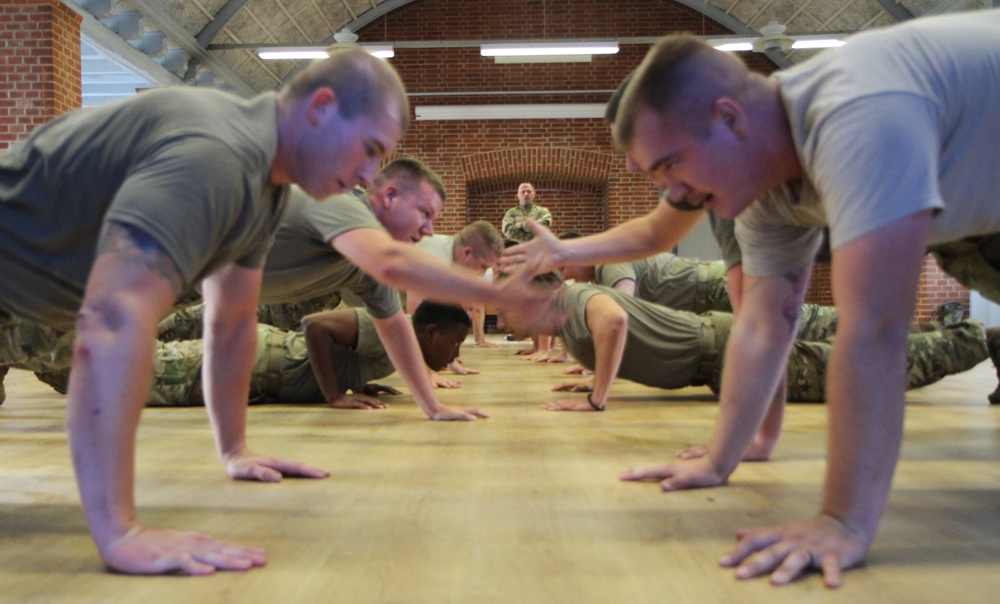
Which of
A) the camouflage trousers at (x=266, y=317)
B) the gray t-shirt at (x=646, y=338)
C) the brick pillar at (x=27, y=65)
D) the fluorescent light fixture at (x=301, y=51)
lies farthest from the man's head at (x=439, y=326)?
the fluorescent light fixture at (x=301, y=51)

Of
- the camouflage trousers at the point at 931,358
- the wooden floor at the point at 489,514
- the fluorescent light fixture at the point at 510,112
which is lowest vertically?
the wooden floor at the point at 489,514

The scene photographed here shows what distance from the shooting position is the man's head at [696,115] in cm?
A: 171

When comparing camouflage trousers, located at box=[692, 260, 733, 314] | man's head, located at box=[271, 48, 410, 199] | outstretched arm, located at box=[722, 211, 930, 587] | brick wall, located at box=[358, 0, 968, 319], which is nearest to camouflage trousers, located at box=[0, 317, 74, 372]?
man's head, located at box=[271, 48, 410, 199]

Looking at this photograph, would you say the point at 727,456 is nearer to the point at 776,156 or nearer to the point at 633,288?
the point at 776,156

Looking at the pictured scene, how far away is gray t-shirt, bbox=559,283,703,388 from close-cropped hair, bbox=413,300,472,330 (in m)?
0.51

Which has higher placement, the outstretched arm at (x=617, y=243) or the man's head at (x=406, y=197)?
the man's head at (x=406, y=197)

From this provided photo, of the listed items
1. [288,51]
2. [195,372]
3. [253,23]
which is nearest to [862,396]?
[195,372]

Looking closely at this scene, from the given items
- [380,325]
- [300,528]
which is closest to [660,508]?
[300,528]

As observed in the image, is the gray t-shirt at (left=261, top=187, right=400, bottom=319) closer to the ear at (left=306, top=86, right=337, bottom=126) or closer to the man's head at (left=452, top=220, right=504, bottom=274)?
the ear at (left=306, top=86, right=337, bottom=126)

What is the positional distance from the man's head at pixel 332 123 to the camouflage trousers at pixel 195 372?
237 centimetres

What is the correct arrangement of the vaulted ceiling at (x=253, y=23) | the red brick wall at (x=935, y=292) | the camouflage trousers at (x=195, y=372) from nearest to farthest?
the camouflage trousers at (x=195, y=372) < the vaulted ceiling at (x=253, y=23) < the red brick wall at (x=935, y=292)

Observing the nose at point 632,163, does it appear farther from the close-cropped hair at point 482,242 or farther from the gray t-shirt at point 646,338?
the close-cropped hair at point 482,242

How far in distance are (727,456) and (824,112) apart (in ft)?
3.43

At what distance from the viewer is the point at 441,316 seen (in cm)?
448
